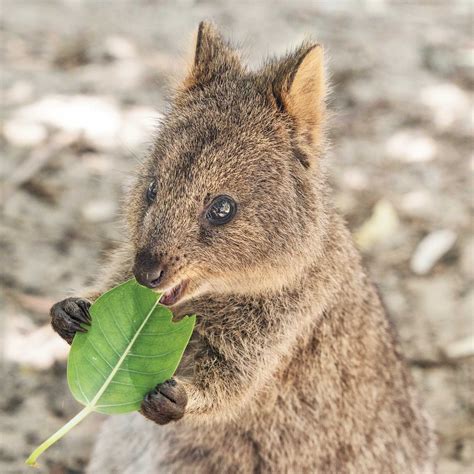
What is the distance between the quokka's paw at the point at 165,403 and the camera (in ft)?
9.82

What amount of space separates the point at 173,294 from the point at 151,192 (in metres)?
0.38

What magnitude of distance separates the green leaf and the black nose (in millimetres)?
142

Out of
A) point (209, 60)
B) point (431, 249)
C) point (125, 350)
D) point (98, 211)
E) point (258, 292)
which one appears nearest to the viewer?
point (125, 350)

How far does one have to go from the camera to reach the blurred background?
4980 millimetres

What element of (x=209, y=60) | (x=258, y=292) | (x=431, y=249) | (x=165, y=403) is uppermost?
(x=209, y=60)

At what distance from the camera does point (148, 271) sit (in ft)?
9.50

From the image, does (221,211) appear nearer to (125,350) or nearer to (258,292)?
(258,292)

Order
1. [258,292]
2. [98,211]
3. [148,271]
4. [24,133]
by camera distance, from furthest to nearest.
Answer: [24,133] < [98,211] < [258,292] < [148,271]

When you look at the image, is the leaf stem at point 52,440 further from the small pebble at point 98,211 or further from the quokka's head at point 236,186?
the small pebble at point 98,211

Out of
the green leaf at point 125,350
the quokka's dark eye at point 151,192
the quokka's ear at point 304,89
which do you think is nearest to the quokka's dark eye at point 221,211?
the quokka's dark eye at point 151,192

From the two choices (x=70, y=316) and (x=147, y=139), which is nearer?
(x=70, y=316)

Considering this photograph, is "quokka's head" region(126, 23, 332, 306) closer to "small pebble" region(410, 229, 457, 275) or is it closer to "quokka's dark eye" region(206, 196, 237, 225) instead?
"quokka's dark eye" region(206, 196, 237, 225)

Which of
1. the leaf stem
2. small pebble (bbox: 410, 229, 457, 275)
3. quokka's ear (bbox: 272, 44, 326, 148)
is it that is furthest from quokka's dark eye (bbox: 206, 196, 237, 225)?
small pebble (bbox: 410, 229, 457, 275)

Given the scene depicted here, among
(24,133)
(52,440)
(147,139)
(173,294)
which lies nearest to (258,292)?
(173,294)
